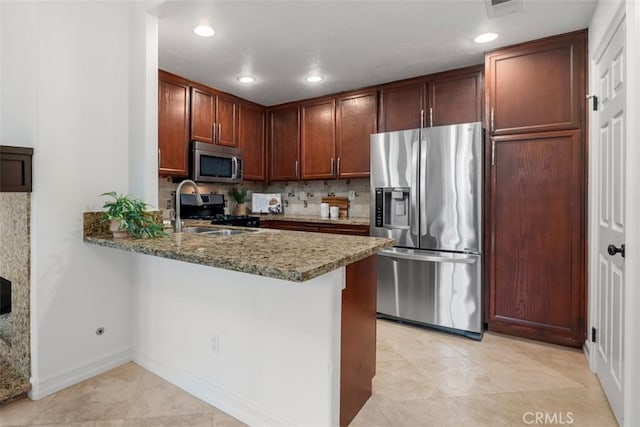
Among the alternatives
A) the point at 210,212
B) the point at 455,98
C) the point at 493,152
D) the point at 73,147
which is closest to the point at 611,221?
the point at 493,152

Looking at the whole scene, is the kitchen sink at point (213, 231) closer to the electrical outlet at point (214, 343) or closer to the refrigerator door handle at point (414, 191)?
the electrical outlet at point (214, 343)

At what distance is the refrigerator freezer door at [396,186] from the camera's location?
2.98 meters

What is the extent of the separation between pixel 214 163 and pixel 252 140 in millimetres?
750

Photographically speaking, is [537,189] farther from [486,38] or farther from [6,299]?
[6,299]

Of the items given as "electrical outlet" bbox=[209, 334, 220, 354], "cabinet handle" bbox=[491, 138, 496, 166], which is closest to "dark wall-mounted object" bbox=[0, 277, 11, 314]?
"electrical outlet" bbox=[209, 334, 220, 354]

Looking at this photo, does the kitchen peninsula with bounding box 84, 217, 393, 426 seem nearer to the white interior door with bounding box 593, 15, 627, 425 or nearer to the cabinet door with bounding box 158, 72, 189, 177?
the white interior door with bounding box 593, 15, 627, 425

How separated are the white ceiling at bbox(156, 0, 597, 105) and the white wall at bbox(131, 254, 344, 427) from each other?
1.69 m

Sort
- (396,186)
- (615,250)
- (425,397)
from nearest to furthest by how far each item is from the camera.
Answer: (615,250)
(425,397)
(396,186)

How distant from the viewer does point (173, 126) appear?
11.1ft

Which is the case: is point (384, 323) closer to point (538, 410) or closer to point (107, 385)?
point (538, 410)

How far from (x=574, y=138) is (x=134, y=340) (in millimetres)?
3341

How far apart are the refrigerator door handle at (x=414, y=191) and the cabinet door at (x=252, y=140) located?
7.01 feet

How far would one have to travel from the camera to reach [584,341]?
2420 mm

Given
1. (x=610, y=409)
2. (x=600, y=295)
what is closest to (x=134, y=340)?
(x=610, y=409)
